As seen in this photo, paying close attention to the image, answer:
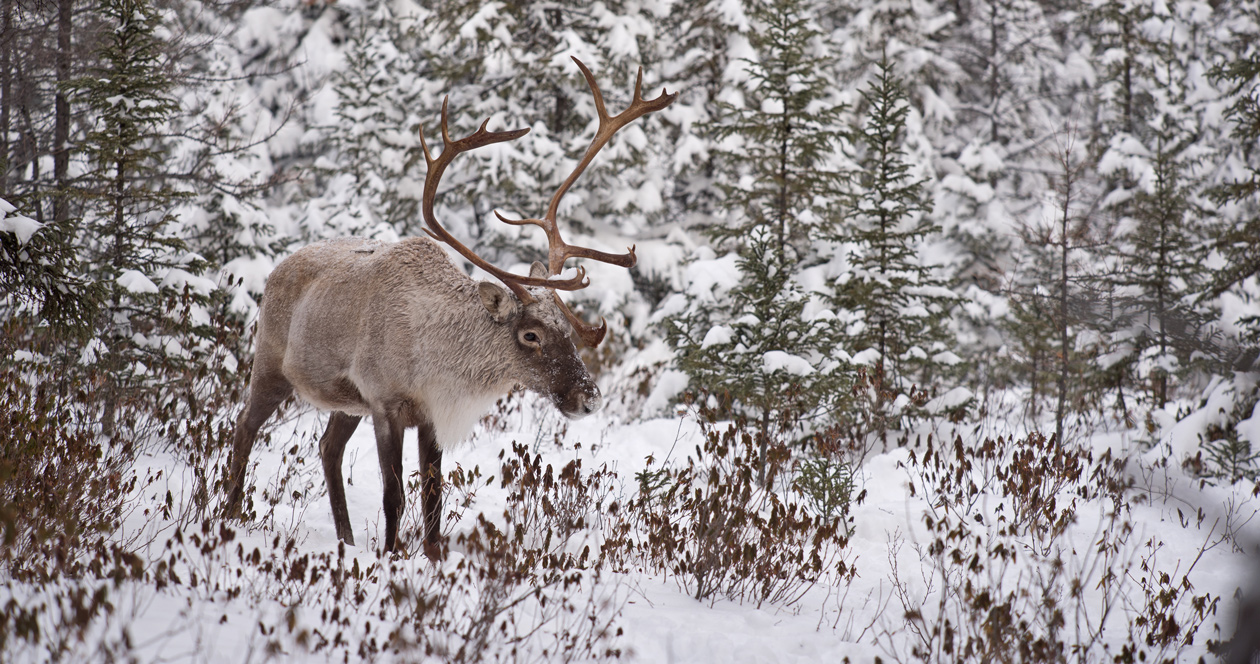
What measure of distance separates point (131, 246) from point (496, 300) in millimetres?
3562

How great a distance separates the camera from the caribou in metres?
4.46

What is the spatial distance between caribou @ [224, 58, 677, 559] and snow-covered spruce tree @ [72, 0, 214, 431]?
1.65m

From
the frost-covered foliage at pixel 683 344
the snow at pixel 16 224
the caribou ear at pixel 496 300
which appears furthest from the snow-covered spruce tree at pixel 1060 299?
the snow at pixel 16 224

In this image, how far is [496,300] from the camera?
4.64 meters

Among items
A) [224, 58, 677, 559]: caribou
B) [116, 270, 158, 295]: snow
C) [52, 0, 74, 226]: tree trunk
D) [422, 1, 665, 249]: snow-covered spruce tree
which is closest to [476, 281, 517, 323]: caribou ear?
[224, 58, 677, 559]: caribou

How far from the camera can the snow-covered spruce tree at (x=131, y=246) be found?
19.3 ft

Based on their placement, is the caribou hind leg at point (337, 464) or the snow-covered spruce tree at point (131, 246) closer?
the caribou hind leg at point (337, 464)

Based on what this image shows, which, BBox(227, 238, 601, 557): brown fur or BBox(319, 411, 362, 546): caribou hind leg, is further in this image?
BBox(319, 411, 362, 546): caribou hind leg

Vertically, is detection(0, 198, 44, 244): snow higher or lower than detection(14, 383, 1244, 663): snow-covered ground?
higher

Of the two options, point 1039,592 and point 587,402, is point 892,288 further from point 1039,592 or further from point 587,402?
point 587,402

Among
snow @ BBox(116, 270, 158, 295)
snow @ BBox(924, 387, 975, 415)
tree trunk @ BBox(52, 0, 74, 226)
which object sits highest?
tree trunk @ BBox(52, 0, 74, 226)

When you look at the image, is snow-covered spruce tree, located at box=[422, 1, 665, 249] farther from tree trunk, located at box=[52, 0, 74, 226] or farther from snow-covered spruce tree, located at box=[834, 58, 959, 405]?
tree trunk, located at box=[52, 0, 74, 226]

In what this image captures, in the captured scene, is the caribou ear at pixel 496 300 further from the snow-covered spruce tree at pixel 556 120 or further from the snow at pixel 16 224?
the snow-covered spruce tree at pixel 556 120

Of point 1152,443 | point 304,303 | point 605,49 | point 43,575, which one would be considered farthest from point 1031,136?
point 43,575
